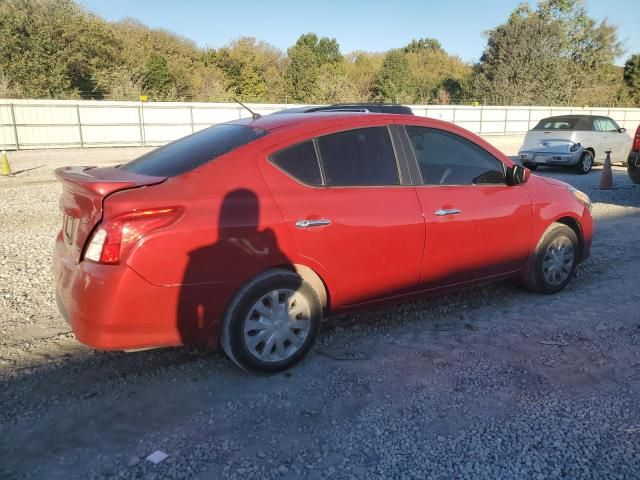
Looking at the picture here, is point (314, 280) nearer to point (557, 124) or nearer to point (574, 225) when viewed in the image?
point (574, 225)

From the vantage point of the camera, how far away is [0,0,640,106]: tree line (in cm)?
3125

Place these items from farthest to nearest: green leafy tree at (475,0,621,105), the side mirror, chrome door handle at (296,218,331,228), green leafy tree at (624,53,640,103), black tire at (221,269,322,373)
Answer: green leafy tree at (624,53,640,103)
green leafy tree at (475,0,621,105)
the side mirror
chrome door handle at (296,218,331,228)
black tire at (221,269,322,373)

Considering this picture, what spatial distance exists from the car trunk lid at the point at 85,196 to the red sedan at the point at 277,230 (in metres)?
0.01

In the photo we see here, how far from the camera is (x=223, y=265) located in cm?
313

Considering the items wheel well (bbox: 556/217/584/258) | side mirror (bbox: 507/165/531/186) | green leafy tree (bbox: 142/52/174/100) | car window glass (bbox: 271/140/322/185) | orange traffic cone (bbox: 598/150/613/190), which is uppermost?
green leafy tree (bbox: 142/52/174/100)

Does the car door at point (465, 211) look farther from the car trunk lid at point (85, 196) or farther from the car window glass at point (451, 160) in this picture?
the car trunk lid at point (85, 196)

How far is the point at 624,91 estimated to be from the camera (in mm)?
57188

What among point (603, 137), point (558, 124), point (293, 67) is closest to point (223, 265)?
point (558, 124)

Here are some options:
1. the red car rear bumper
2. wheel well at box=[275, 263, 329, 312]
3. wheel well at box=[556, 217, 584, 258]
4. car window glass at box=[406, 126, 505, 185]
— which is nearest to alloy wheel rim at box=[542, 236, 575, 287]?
wheel well at box=[556, 217, 584, 258]

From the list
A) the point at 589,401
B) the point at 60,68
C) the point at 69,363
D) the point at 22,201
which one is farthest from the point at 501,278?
the point at 60,68

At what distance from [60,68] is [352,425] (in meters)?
34.5

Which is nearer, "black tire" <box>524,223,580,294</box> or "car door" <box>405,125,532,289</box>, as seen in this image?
"car door" <box>405,125,532,289</box>

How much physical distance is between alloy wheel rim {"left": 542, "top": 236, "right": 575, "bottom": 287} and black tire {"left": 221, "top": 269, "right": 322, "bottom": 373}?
2.51 m

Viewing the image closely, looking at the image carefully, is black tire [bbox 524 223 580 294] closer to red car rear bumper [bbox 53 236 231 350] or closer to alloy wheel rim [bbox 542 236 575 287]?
alloy wheel rim [bbox 542 236 575 287]
